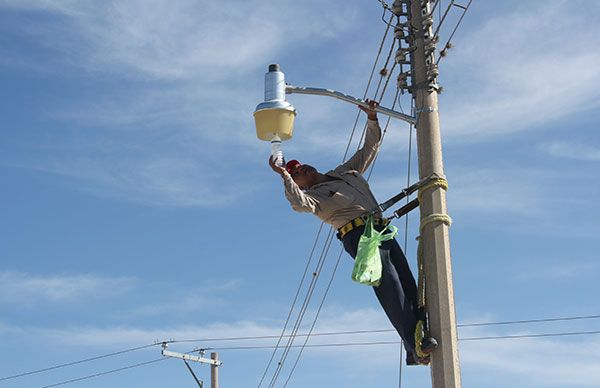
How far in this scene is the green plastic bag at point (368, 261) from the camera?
275 inches

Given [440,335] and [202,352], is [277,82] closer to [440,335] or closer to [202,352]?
[440,335]

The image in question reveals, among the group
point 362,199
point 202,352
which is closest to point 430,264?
point 362,199

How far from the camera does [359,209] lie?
24.3 feet

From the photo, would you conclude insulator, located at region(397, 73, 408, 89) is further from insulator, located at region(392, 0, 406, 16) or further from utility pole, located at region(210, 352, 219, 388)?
utility pole, located at region(210, 352, 219, 388)

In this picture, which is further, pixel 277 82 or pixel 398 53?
pixel 398 53

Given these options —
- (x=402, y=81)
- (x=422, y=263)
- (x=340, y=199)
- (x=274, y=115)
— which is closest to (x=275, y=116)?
(x=274, y=115)

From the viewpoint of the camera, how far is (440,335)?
22.0 ft

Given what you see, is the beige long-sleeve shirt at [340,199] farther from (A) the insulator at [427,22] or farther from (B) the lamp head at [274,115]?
(A) the insulator at [427,22]

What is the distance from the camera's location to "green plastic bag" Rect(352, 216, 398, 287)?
6.97 meters

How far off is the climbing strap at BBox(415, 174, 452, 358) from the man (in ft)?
0.18

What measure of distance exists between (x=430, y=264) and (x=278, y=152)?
1.30m

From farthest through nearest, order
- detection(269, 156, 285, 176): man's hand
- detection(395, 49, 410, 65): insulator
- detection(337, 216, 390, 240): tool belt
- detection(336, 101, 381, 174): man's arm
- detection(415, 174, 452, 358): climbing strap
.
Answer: detection(336, 101, 381, 174): man's arm, detection(395, 49, 410, 65): insulator, detection(337, 216, 390, 240): tool belt, detection(269, 156, 285, 176): man's hand, detection(415, 174, 452, 358): climbing strap

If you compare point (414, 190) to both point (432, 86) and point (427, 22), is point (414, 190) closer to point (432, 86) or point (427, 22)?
point (432, 86)

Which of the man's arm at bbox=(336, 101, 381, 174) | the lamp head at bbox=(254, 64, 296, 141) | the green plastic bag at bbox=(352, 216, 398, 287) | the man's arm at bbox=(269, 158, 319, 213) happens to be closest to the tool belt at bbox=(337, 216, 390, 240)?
the green plastic bag at bbox=(352, 216, 398, 287)
